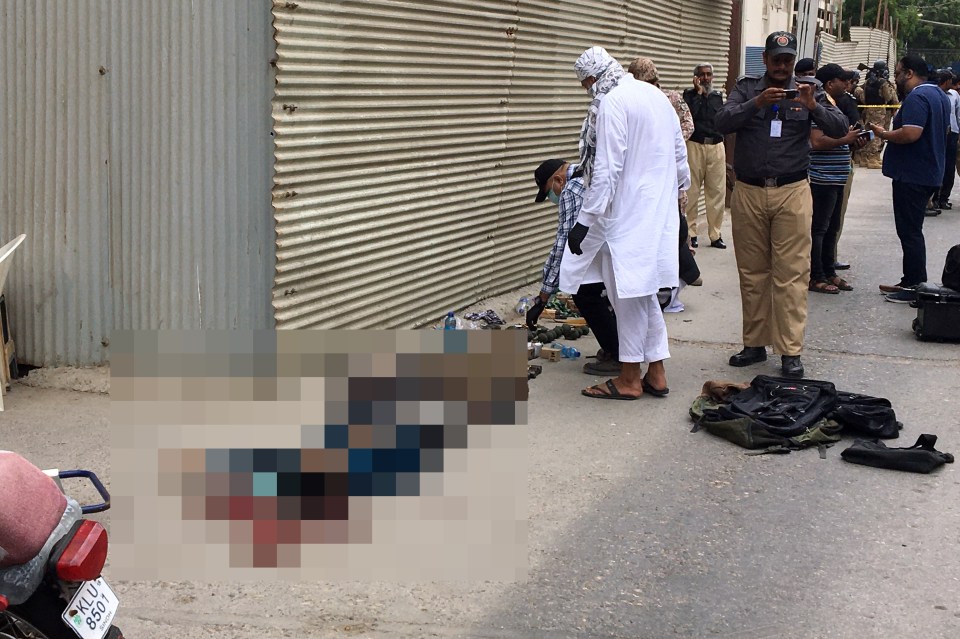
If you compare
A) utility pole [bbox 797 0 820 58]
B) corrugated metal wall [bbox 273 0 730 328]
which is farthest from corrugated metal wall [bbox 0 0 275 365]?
→ utility pole [bbox 797 0 820 58]

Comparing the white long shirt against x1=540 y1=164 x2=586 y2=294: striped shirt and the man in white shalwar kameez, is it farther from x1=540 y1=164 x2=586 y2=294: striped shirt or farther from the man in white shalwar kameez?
x1=540 y1=164 x2=586 y2=294: striped shirt

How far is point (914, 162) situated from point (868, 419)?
14.4ft

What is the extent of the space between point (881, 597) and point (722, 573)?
0.59 meters

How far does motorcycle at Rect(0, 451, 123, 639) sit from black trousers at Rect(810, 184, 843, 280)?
25.2ft

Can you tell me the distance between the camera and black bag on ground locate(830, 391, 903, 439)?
620 cm

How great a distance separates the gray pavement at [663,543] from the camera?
13.5ft

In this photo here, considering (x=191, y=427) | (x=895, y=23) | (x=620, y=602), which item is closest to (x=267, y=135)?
(x=191, y=427)

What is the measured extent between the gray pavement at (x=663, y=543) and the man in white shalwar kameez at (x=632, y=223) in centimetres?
44

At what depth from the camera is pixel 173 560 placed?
446 cm

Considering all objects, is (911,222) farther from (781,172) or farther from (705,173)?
(781,172)

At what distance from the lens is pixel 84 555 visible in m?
3.03

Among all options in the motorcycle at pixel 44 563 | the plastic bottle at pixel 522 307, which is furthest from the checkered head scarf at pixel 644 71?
the motorcycle at pixel 44 563

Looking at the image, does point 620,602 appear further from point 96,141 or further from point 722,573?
point 96,141

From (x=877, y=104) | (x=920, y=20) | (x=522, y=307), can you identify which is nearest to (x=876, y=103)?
(x=877, y=104)
